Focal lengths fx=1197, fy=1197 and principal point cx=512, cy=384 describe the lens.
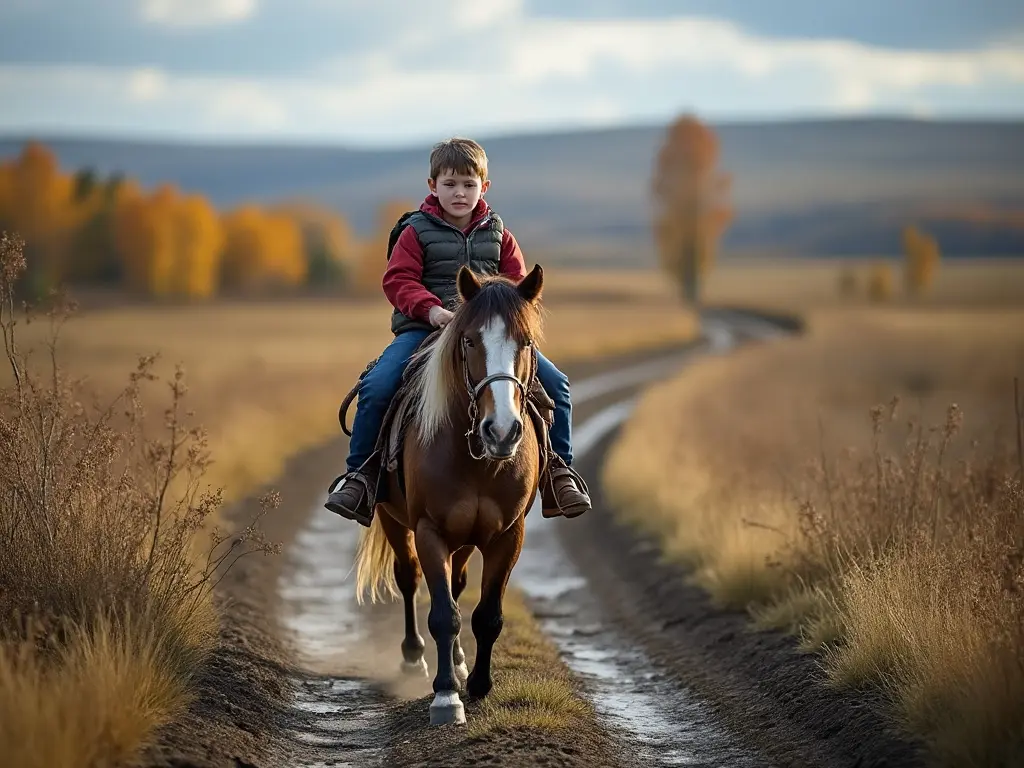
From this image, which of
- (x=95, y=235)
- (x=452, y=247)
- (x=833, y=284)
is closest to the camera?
(x=452, y=247)

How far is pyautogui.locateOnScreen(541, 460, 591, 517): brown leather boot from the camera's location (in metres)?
7.71

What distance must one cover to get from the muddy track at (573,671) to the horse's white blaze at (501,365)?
5.43 feet

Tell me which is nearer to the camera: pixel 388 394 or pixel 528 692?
pixel 528 692

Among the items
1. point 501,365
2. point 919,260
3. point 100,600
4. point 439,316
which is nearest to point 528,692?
point 501,365

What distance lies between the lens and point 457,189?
7660mm

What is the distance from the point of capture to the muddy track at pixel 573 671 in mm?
6238

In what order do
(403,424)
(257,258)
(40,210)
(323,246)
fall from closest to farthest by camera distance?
(403,424) < (40,210) < (323,246) < (257,258)

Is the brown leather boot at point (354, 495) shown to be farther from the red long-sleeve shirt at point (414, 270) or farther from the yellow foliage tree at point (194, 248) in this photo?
the yellow foliage tree at point (194, 248)

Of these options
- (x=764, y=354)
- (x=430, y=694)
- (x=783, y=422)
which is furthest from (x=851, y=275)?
(x=430, y=694)

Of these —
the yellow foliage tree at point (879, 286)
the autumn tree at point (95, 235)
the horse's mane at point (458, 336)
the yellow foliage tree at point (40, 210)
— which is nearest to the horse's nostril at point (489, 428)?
the horse's mane at point (458, 336)

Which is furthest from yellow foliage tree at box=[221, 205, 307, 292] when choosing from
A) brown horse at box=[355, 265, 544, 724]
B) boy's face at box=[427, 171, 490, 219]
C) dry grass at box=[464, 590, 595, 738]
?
brown horse at box=[355, 265, 544, 724]

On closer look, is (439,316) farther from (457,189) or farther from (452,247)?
(457,189)

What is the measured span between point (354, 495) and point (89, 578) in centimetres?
173

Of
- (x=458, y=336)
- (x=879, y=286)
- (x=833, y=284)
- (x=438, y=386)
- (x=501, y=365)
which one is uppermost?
(x=458, y=336)
